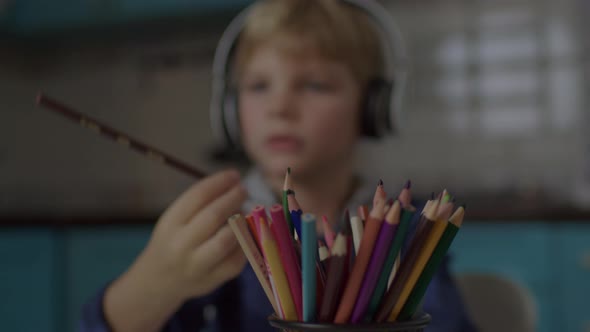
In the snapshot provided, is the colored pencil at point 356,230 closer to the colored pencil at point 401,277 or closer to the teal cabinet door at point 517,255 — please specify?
the colored pencil at point 401,277

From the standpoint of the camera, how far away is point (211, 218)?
488 millimetres

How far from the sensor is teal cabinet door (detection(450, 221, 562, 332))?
2.05 meters

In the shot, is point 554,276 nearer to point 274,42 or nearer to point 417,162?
point 417,162

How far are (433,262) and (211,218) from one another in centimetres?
20

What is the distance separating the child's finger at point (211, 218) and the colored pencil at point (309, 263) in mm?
182

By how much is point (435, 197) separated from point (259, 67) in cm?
52

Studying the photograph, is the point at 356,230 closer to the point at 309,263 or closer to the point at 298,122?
the point at 309,263

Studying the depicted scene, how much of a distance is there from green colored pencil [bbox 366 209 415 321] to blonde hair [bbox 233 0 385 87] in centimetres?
55

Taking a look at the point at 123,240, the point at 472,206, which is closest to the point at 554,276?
the point at 472,206

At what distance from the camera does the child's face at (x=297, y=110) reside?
77cm

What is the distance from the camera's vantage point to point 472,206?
7.77ft

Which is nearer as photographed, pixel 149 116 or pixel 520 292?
pixel 520 292

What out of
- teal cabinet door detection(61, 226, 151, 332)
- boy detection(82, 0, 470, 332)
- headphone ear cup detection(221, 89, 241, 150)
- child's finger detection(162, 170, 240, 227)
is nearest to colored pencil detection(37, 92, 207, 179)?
child's finger detection(162, 170, 240, 227)

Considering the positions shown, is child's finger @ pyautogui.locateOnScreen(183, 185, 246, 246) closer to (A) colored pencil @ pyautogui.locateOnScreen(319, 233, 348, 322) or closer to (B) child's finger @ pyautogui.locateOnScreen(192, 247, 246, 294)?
(B) child's finger @ pyautogui.locateOnScreen(192, 247, 246, 294)
